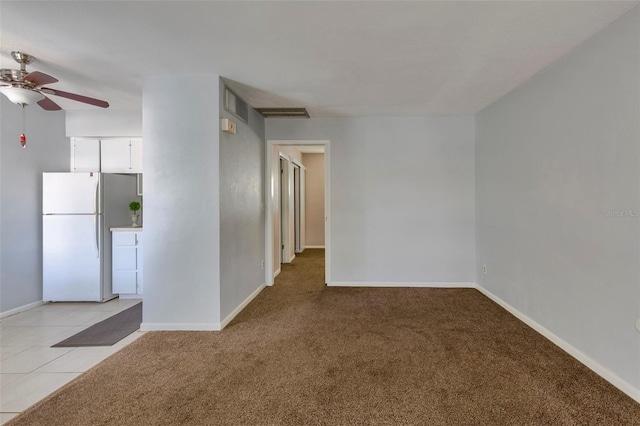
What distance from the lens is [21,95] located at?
245 centimetres

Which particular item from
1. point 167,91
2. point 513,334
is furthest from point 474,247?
point 167,91

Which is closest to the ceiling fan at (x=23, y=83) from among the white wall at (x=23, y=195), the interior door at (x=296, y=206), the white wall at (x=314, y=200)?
the white wall at (x=23, y=195)

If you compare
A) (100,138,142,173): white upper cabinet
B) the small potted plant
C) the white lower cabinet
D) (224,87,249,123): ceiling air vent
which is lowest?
the white lower cabinet

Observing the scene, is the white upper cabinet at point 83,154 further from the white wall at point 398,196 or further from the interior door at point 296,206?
the interior door at point 296,206

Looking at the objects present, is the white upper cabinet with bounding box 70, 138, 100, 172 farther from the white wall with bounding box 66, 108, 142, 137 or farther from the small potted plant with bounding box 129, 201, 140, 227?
the small potted plant with bounding box 129, 201, 140, 227

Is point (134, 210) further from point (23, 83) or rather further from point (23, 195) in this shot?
point (23, 83)

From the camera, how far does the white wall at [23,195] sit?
339cm

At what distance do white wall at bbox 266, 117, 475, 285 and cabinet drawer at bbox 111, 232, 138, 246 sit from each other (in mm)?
2318

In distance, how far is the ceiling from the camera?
1887 millimetres

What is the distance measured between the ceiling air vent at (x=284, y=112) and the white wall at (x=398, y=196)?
0.61 ft

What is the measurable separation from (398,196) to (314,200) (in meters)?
4.14

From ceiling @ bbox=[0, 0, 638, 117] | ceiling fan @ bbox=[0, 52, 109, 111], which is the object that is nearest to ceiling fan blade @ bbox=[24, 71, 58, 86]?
ceiling fan @ bbox=[0, 52, 109, 111]

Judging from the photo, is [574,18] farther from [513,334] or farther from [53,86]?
[53,86]

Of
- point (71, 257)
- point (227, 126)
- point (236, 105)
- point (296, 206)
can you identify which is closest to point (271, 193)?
point (236, 105)
